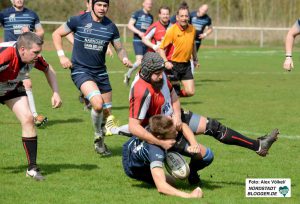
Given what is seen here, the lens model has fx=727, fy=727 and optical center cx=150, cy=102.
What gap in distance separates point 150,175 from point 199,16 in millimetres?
15683

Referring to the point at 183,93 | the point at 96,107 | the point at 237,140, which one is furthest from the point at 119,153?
the point at 183,93

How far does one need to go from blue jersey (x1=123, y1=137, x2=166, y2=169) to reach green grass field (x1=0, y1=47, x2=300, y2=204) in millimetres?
306

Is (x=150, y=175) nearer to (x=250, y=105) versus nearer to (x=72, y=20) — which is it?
(x=72, y=20)

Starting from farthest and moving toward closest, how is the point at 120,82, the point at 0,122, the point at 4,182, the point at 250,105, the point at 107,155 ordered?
the point at 120,82 → the point at 250,105 → the point at 0,122 → the point at 107,155 → the point at 4,182

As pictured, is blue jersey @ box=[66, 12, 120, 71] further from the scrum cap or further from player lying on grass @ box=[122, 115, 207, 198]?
the scrum cap

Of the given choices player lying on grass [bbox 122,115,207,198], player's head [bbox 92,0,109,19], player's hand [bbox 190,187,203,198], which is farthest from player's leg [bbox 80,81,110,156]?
player's hand [bbox 190,187,203,198]

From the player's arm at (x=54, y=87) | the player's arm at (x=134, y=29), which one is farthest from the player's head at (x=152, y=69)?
the player's arm at (x=134, y=29)

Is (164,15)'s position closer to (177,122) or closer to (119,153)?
(119,153)

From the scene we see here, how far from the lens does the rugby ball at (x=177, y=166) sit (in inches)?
298

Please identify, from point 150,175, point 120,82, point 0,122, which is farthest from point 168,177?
point 120,82

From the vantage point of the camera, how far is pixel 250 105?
53.4 ft

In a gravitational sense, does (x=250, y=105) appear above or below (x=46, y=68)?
below

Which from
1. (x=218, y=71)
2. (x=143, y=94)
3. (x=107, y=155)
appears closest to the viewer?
(x=143, y=94)

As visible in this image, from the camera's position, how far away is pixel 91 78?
1034 cm
